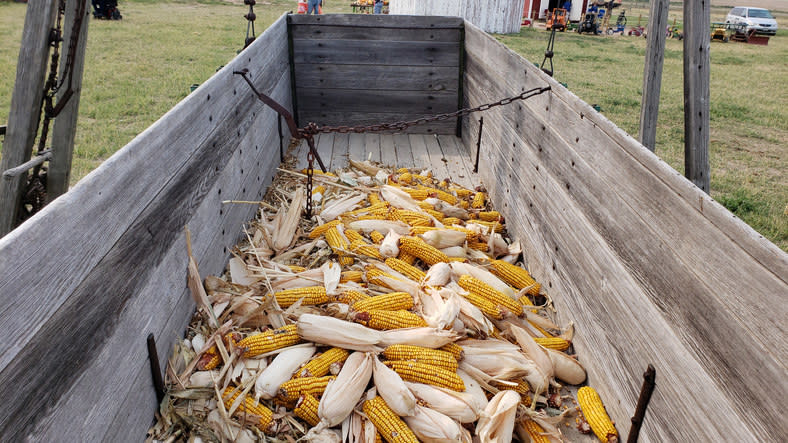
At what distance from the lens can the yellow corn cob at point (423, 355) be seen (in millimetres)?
2516

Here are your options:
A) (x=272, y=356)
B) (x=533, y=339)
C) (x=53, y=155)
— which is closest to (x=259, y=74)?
(x=53, y=155)

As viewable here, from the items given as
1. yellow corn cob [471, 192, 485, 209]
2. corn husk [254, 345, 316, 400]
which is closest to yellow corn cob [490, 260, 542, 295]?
yellow corn cob [471, 192, 485, 209]

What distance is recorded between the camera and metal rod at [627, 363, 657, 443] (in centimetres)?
206

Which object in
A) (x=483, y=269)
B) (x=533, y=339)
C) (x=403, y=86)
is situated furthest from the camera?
(x=403, y=86)

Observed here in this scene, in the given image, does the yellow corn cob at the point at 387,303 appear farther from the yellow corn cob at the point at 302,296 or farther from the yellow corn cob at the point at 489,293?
the yellow corn cob at the point at 489,293

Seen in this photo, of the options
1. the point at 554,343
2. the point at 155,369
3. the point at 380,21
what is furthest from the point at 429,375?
the point at 380,21

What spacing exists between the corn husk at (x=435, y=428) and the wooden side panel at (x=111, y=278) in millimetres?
1041

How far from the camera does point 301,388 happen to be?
2.37m

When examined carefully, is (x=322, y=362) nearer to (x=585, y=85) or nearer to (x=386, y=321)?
(x=386, y=321)

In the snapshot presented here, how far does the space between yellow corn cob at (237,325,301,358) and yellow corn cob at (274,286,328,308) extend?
0.28 m

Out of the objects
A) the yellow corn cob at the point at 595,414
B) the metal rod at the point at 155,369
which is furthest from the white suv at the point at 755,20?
the metal rod at the point at 155,369

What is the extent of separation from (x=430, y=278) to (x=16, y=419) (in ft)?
6.91

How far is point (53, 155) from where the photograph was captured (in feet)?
10.8

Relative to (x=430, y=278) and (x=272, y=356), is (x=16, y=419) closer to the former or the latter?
(x=272, y=356)
